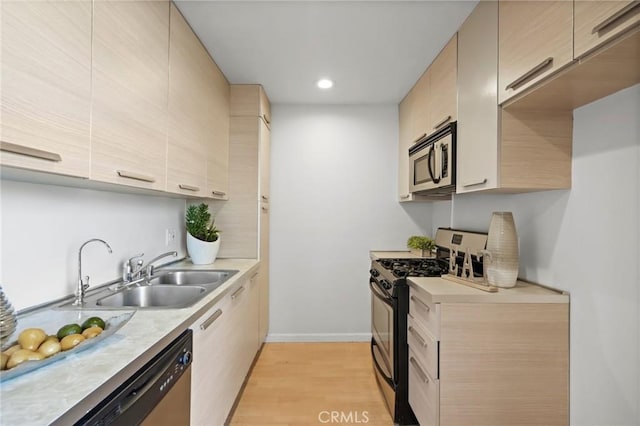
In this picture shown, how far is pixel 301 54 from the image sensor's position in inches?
87.0

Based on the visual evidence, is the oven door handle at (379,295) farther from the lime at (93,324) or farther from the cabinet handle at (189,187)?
the lime at (93,324)

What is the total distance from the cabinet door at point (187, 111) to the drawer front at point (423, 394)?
1679 mm

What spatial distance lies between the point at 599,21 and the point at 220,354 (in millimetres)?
2038

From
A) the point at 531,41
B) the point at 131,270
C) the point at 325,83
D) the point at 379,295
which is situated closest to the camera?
the point at 531,41

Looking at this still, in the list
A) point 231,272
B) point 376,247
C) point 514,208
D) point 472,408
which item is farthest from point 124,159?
point 376,247

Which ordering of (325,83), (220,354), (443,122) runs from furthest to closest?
1. (325,83)
2. (443,122)
3. (220,354)

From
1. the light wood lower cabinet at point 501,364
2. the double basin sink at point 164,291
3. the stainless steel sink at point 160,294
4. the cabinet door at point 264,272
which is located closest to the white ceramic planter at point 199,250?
the double basin sink at point 164,291

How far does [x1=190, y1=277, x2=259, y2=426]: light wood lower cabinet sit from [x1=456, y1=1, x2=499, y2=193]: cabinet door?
153 cm

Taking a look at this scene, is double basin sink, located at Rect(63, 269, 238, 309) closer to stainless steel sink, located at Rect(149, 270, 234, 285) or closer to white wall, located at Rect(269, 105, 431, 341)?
stainless steel sink, located at Rect(149, 270, 234, 285)

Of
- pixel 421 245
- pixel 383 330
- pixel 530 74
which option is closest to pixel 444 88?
pixel 530 74

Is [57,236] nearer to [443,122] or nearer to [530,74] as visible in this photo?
[530,74]

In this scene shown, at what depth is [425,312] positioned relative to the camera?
166 centimetres

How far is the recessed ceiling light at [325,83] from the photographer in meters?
2.64

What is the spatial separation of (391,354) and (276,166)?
6.85 ft
